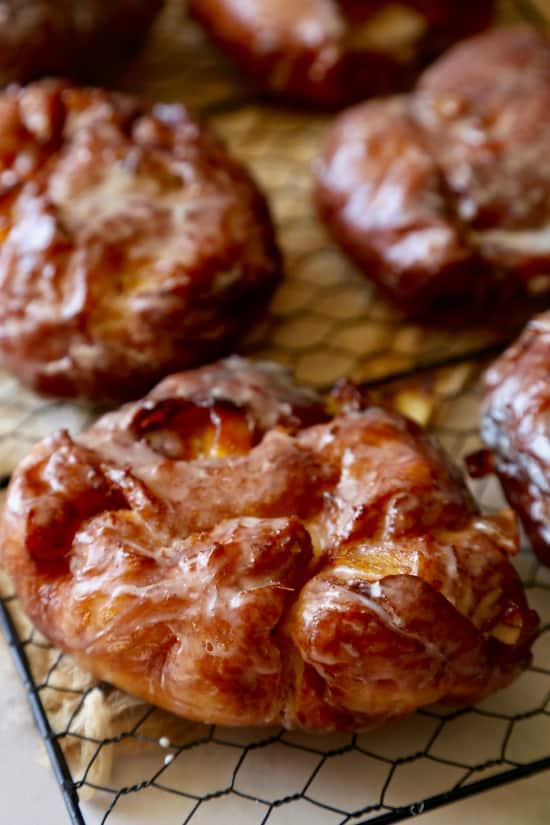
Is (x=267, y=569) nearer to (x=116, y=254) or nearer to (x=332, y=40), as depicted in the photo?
(x=116, y=254)

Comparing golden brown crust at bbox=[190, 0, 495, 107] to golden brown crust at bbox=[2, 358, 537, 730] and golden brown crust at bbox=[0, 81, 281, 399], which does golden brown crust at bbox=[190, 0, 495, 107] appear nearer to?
golden brown crust at bbox=[0, 81, 281, 399]

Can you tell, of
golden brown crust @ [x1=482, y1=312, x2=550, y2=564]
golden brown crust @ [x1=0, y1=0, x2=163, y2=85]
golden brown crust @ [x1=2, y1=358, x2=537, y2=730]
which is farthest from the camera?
golden brown crust @ [x1=0, y1=0, x2=163, y2=85]

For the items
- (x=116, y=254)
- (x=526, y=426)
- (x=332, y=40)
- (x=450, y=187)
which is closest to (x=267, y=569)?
(x=526, y=426)

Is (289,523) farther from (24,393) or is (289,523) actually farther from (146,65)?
(146,65)

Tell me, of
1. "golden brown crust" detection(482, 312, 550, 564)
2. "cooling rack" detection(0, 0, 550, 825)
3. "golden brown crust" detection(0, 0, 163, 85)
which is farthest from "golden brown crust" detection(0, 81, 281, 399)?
"golden brown crust" detection(482, 312, 550, 564)

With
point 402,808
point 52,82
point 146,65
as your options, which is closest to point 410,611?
point 402,808

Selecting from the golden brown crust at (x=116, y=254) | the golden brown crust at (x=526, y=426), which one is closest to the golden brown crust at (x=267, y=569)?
the golden brown crust at (x=526, y=426)

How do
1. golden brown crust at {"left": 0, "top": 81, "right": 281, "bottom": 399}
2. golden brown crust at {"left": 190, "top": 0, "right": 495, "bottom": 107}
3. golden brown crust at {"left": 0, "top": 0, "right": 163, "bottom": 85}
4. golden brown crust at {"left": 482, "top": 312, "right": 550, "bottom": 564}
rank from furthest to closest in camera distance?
golden brown crust at {"left": 190, "top": 0, "right": 495, "bottom": 107} → golden brown crust at {"left": 0, "top": 0, "right": 163, "bottom": 85} → golden brown crust at {"left": 0, "top": 81, "right": 281, "bottom": 399} → golden brown crust at {"left": 482, "top": 312, "right": 550, "bottom": 564}
